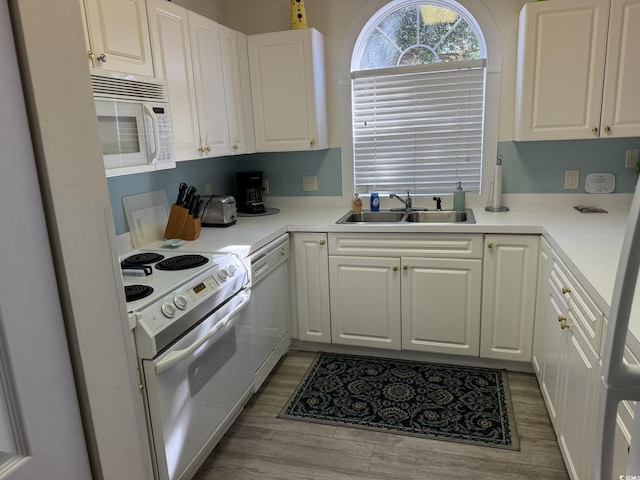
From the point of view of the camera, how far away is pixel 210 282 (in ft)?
6.53

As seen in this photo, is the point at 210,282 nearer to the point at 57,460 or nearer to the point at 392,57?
the point at 57,460

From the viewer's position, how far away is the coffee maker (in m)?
3.35

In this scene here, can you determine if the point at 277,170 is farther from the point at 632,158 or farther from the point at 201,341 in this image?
the point at 632,158

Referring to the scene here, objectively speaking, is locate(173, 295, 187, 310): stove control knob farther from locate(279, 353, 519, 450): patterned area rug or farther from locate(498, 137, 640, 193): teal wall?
locate(498, 137, 640, 193): teal wall

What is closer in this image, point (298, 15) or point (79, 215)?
point (79, 215)

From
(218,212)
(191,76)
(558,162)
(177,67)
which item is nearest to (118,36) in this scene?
(177,67)

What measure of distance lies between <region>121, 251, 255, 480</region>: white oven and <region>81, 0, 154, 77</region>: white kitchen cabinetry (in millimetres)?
876

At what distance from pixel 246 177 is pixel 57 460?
113 inches

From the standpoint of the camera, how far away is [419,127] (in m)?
3.22

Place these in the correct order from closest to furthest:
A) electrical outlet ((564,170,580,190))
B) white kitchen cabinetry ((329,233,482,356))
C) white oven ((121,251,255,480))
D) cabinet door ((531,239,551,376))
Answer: white oven ((121,251,255,480)) → cabinet door ((531,239,551,376)) → white kitchen cabinetry ((329,233,482,356)) → electrical outlet ((564,170,580,190))

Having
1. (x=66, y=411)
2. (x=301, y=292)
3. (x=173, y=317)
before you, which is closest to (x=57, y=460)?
(x=66, y=411)

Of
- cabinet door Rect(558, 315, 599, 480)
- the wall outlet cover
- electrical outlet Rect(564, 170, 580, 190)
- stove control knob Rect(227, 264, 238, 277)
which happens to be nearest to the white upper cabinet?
stove control knob Rect(227, 264, 238, 277)

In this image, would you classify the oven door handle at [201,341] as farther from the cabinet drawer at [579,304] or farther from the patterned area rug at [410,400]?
the cabinet drawer at [579,304]

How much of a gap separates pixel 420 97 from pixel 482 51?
482 millimetres
